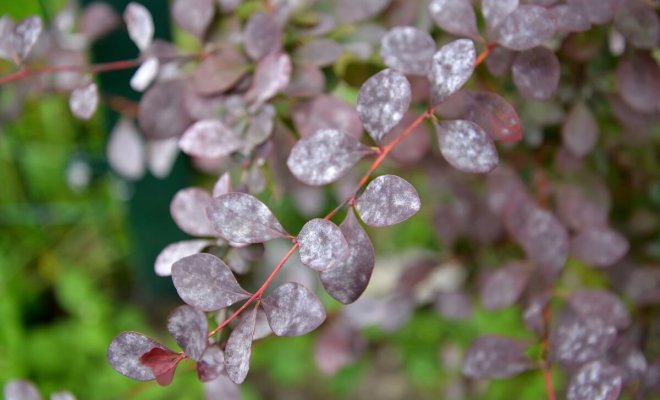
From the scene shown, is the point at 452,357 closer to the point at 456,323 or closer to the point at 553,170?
the point at 456,323

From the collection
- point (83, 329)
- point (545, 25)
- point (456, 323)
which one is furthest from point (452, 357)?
point (545, 25)

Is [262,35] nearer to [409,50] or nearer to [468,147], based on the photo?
[409,50]

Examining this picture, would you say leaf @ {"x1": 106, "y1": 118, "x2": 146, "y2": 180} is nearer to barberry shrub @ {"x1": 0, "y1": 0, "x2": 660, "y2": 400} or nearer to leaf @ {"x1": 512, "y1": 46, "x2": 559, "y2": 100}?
barberry shrub @ {"x1": 0, "y1": 0, "x2": 660, "y2": 400}

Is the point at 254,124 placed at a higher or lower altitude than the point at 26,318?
higher

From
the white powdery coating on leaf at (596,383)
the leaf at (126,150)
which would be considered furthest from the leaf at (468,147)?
the leaf at (126,150)

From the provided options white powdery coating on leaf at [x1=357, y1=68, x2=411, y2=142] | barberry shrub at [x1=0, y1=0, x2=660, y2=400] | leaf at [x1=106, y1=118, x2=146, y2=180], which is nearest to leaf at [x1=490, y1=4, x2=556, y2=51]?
barberry shrub at [x1=0, y1=0, x2=660, y2=400]

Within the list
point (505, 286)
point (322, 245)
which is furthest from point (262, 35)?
point (505, 286)

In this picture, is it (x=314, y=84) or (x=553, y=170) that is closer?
(x=314, y=84)
